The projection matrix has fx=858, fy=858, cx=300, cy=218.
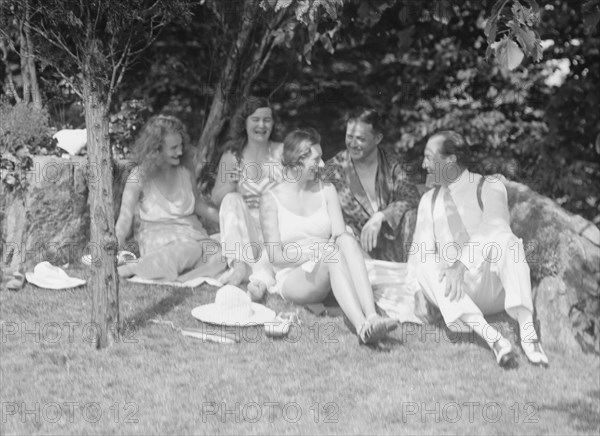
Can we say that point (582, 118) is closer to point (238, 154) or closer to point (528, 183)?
point (528, 183)

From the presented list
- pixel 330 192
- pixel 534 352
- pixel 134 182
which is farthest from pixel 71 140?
pixel 534 352

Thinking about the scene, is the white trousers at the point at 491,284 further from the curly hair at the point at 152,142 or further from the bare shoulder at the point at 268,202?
the curly hair at the point at 152,142

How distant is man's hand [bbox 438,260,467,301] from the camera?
18.6 ft

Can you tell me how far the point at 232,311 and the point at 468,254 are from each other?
171 cm

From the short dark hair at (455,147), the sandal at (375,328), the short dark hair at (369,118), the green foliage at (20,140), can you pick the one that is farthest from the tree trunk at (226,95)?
the sandal at (375,328)

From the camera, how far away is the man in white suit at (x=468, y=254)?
5.61m

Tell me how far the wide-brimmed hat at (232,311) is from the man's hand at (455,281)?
1275 mm

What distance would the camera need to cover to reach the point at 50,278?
695 cm

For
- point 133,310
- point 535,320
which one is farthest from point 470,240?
point 133,310

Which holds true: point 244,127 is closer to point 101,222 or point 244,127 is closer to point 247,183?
point 247,183

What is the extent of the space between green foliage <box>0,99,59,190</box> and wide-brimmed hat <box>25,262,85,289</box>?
807mm

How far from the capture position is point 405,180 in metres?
6.95

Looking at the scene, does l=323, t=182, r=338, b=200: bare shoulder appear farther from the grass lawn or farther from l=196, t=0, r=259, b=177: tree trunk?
l=196, t=0, r=259, b=177: tree trunk

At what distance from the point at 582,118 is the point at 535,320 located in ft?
10.6
